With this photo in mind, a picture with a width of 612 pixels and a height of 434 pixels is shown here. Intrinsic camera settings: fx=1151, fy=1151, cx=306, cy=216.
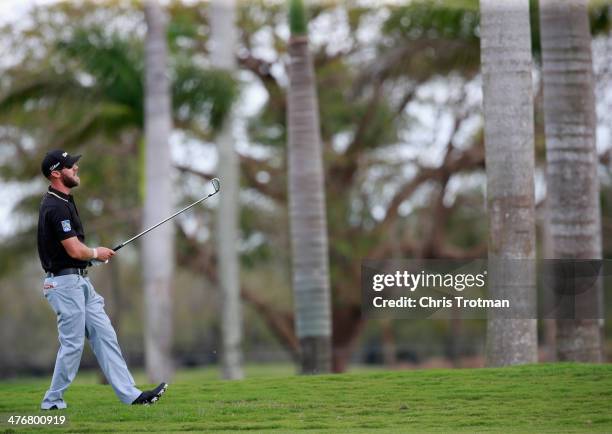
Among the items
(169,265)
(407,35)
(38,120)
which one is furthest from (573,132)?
(38,120)

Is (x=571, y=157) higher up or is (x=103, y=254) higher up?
(x=571, y=157)

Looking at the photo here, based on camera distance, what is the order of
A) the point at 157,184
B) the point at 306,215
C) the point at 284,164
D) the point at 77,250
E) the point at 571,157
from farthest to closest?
the point at 284,164 < the point at 157,184 < the point at 306,215 < the point at 571,157 < the point at 77,250

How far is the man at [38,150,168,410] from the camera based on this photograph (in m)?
8.13

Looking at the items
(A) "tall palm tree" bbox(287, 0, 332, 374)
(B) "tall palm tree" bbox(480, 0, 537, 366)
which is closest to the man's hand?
(B) "tall palm tree" bbox(480, 0, 537, 366)

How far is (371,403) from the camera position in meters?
9.09

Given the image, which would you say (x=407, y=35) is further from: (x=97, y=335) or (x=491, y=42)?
(x=97, y=335)

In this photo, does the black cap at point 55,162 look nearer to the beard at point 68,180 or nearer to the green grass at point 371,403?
the beard at point 68,180

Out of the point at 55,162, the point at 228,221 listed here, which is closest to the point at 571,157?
the point at 55,162

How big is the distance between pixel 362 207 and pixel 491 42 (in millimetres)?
19215

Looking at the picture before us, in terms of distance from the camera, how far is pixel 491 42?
1190 centimetres

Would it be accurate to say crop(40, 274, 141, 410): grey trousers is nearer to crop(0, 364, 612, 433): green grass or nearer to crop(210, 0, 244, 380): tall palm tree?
crop(0, 364, 612, 433): green grass

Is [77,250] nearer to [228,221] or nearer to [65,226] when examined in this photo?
[65,226]

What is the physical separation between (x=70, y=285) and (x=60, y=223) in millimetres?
469

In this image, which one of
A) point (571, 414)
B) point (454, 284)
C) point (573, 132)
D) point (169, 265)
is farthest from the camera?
point (169, 265)
